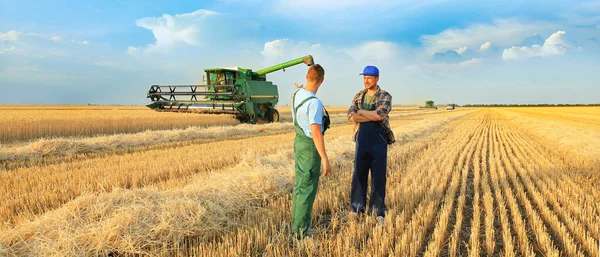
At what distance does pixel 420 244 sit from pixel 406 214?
81 centimetres

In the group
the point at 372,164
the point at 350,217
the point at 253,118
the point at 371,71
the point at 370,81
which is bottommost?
the point at 350,217

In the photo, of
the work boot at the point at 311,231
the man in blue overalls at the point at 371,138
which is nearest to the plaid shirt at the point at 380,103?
the man in blue overalls at the point at 371,138

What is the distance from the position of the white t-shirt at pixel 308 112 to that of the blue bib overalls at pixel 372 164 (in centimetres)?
119

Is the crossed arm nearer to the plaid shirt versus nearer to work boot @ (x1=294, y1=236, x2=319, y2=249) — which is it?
the plaid shirt

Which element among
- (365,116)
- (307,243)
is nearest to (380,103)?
(365,116)

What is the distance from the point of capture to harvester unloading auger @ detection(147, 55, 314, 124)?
55.4 feet

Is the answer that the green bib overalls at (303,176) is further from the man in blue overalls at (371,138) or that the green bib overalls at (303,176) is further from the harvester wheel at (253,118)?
the harvester wheel at (253,118)

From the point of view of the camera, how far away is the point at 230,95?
1669 cm

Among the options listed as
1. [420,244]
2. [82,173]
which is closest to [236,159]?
[82,173]

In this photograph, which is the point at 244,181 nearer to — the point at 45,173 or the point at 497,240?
the point at 497,240

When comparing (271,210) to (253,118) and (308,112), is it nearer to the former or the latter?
(308,112)

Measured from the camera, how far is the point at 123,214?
349cm

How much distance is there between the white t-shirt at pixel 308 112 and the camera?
10.1 ft

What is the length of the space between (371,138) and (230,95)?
1330 cm
